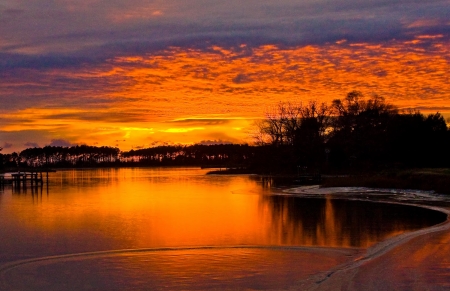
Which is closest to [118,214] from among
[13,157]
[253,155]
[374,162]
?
[374,162]

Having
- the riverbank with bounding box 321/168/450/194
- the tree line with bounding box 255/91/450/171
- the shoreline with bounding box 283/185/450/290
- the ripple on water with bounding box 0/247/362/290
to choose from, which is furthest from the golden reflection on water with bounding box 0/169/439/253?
the tree line with bounding box 255/91/450/171

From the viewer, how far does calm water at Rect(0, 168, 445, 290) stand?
36.1 feet

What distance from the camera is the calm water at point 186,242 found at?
1101 centimetres

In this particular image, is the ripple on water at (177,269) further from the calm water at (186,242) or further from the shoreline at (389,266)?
the shoreline at (389,266)

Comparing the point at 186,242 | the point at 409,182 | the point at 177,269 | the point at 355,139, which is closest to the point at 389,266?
the point at 177,269

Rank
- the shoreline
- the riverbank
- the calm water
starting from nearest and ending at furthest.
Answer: the shoreline, the calm water, the riverbank

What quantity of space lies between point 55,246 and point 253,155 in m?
76.9

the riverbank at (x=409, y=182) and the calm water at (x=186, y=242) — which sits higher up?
the riverbank at (x=409, y=182)

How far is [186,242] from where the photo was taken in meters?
15.7

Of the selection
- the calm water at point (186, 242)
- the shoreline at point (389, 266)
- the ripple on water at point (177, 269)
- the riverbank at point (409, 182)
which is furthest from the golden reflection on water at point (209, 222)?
the riverbank at point (409, 182)

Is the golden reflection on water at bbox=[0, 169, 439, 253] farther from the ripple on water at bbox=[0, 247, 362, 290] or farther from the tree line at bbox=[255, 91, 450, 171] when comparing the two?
the tree line at bbox=[255, 91, 450, 171]

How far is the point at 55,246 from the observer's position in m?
15.1

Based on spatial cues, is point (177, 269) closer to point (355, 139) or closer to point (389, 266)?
point (389, 266)

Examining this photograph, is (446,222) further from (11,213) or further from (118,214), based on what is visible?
(11,213)
